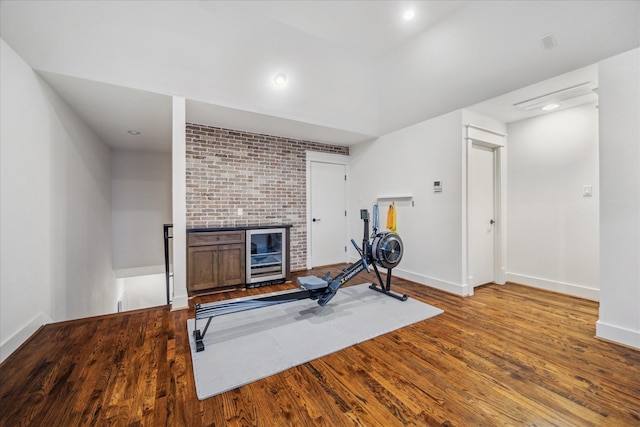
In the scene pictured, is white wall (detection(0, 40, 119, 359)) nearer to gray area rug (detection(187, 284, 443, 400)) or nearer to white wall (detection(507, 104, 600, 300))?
gray area rug (detection(187, 284, 443, 400))

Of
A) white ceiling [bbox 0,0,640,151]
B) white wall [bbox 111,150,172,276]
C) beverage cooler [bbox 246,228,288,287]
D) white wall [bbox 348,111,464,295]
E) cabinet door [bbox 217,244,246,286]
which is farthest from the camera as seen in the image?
white wall [bbox 111,150,172,276]

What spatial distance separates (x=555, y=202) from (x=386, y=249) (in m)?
2.62

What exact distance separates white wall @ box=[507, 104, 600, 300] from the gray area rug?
2065mm

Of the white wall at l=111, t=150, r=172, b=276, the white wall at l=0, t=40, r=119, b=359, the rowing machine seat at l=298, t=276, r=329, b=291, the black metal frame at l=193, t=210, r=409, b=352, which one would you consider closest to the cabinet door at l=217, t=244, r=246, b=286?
the black metal frame at l=193, t=210, r=409, b=352

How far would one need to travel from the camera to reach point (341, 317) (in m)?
2.89

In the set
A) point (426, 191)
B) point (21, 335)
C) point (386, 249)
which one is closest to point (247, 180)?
point (386, 249)

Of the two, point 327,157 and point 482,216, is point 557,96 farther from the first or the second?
point 327,157

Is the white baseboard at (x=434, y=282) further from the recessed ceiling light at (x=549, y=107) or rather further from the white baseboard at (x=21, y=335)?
the white baseboard at (x=21, y=335)

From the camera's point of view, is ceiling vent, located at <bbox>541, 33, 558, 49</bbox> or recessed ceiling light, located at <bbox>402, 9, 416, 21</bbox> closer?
ceiling vent, located at <bbox>541, 33, 558, 49</bbox>

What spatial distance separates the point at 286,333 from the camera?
253cm

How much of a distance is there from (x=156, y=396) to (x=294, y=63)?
3785mm

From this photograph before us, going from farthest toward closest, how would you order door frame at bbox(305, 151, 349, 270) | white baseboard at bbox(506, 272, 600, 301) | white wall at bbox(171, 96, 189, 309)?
door frame at bbox(305, 151, 349, 270) < white baseboard at bbox(506, 272, 600, 301) < white wall at bbox(171, 96, 189, 309)

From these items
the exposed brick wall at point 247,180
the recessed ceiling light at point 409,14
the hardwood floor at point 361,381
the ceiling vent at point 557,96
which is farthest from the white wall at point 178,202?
the ceiling vent at point 557,96

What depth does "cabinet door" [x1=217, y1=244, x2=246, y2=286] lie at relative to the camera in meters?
3.79
